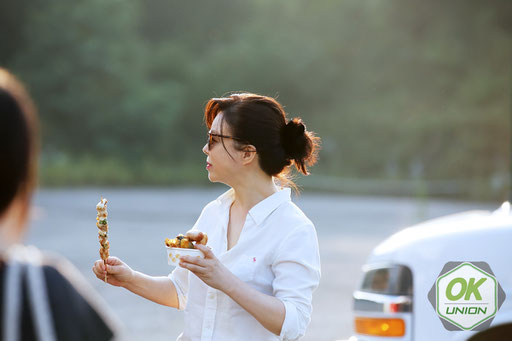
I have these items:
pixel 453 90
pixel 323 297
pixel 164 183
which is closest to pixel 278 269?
pixel 323 297

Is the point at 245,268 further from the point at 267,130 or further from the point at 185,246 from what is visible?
the point at 267,130

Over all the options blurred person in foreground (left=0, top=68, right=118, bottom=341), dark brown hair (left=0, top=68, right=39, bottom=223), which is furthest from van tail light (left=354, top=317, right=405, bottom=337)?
dark brown hair (left=0, top=68, right=39, bottom=223)

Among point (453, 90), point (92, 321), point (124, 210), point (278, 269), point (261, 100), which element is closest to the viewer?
point (92, 321)

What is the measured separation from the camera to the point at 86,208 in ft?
68.6

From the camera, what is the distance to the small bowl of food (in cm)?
222

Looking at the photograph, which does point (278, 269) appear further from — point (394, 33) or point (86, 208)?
point (394, 33)

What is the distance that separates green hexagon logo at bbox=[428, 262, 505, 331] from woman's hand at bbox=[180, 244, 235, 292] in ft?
4.03

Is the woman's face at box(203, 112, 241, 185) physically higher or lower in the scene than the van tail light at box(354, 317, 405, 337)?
higher

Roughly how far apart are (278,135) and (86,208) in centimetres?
1916

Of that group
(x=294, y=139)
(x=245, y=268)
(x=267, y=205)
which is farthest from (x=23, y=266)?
(x=294, y=139)

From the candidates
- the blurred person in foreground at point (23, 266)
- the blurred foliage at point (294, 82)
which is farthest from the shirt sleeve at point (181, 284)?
the blurred foliage at point (294, 82)

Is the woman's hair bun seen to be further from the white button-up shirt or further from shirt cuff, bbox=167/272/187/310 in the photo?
shirt cuff, bbox=167/272/187/310

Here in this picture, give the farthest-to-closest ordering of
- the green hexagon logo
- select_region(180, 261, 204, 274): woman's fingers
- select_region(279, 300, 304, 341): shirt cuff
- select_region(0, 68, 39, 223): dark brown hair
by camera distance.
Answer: the green hexagon logo, select_region(279, 300, 304, 341): shirt cuff, select_region(180, 261, 204, 274): woman's fingers, select_region(0, 68, 39, 223): dark brown hair

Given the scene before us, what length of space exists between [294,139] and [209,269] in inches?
24.9
